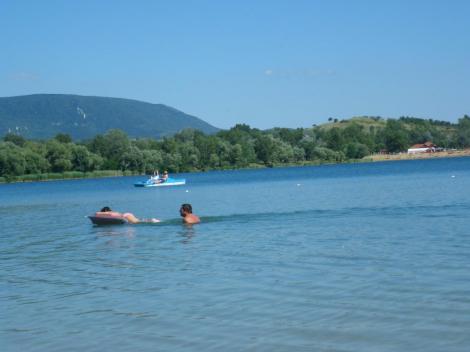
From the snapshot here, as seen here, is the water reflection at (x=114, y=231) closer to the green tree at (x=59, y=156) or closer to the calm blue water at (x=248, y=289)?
the calm blue water at (x=248, y=289)

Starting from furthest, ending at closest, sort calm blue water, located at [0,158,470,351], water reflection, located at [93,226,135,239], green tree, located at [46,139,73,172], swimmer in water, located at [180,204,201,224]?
green tree, located at [46,139,73,172] < swimmer in water, located at [180,204,201,224] < water reflection, located at [93,226,135,239] < calm blue water, located at [0,158,470,351]

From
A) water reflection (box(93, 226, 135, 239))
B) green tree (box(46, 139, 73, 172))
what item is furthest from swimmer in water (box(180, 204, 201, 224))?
green tree (box(46, 139, 73, 172))

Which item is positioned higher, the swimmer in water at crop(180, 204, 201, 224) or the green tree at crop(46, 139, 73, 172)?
the green tree at crop(46, 139, 73, 172)

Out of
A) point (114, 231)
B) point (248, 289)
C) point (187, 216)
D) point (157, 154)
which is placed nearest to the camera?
point (248, 289)

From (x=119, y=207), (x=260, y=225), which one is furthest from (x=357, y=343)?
(x=119, y=207)

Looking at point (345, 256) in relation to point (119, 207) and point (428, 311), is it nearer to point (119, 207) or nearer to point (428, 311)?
point (428, 311)

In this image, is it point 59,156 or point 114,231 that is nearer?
point 114,231

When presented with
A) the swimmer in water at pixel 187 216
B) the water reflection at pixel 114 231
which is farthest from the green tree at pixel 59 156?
the swimmer in water at pixel 187 216

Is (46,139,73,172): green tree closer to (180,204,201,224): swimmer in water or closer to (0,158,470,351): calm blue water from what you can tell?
(180,204,201,224): swimmer in water

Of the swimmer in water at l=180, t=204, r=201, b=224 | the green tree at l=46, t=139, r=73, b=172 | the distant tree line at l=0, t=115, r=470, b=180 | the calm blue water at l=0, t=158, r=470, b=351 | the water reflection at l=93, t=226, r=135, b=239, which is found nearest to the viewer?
the calm blue water at l=0, t=158, r=470, b=351

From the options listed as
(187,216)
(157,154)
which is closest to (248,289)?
(187,216)

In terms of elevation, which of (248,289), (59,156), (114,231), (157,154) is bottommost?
(248,289)

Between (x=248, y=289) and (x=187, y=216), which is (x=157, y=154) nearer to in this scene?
(x=187, y=216)

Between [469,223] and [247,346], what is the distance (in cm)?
1672
